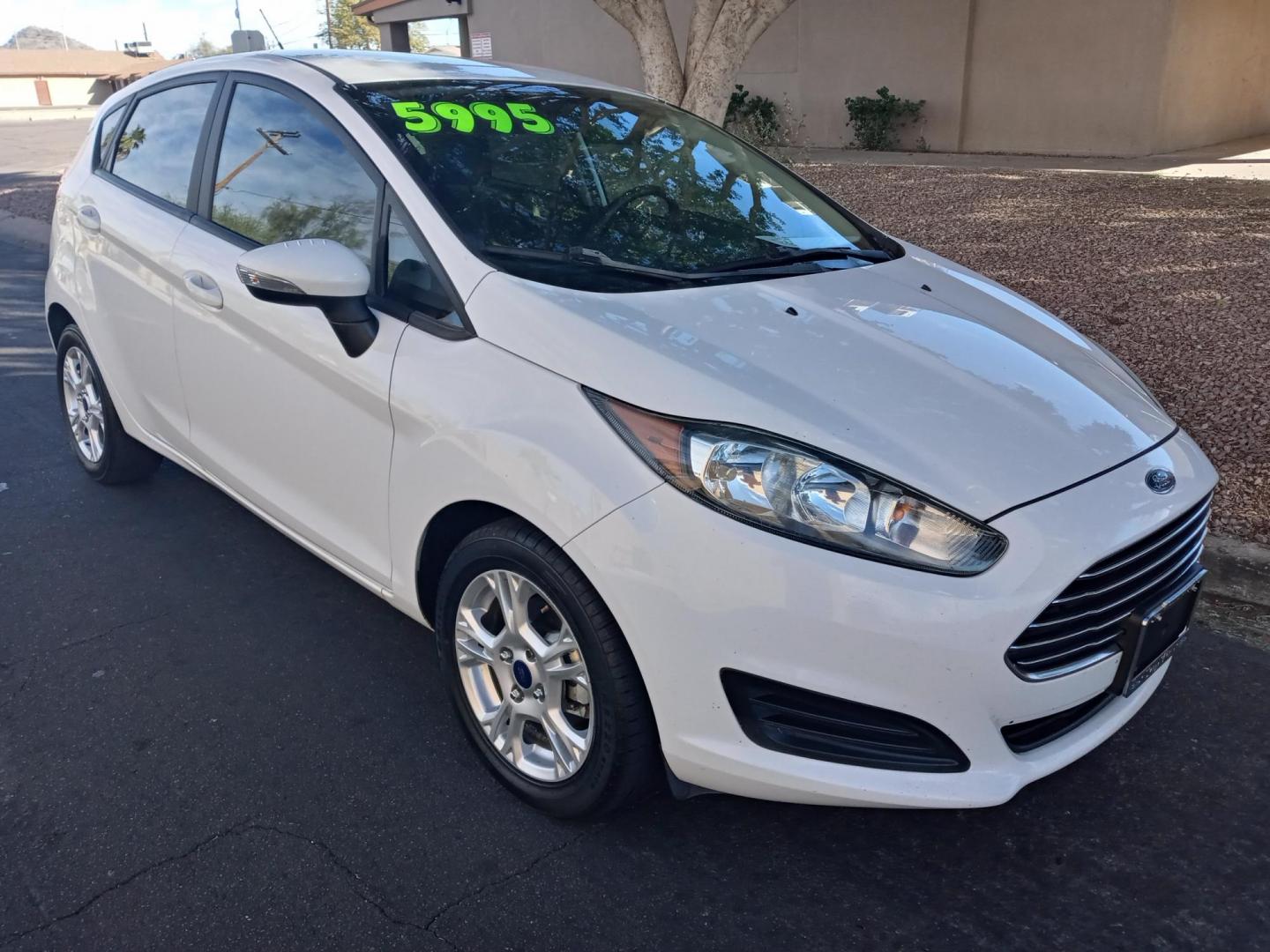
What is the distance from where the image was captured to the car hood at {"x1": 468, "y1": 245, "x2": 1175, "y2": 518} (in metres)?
2.39

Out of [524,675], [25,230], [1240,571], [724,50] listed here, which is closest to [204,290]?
Answer: [524,675]

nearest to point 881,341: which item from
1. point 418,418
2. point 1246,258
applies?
point 418,418

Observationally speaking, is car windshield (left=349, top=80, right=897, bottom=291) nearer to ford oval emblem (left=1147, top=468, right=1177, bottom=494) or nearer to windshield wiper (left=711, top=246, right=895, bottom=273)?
windshield wiper (left=711, top=246, right=895, bottom=273)

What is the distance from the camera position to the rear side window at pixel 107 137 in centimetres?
464

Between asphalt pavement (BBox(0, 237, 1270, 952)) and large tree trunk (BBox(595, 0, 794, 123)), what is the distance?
800 cm

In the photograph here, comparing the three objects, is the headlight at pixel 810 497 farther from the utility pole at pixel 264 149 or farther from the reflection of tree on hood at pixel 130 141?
the reflection of tree on hood at pixel 130 141

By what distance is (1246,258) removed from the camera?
7.88 m

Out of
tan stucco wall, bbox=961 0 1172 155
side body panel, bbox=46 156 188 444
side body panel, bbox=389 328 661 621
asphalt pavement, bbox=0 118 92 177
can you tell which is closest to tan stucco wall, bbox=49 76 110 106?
asphalt pavement, bbox=0 118 92 177

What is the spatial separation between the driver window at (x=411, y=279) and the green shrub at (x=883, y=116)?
1620 cm

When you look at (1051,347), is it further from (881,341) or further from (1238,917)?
(1238,917)

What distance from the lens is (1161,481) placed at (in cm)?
255

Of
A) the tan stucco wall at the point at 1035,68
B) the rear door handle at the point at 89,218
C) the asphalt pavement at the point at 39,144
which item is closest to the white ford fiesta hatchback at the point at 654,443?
the rear door handle at the point at 89,218

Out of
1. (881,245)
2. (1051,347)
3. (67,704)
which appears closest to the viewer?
(1051,347)

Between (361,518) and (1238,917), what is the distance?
93.5 inches
